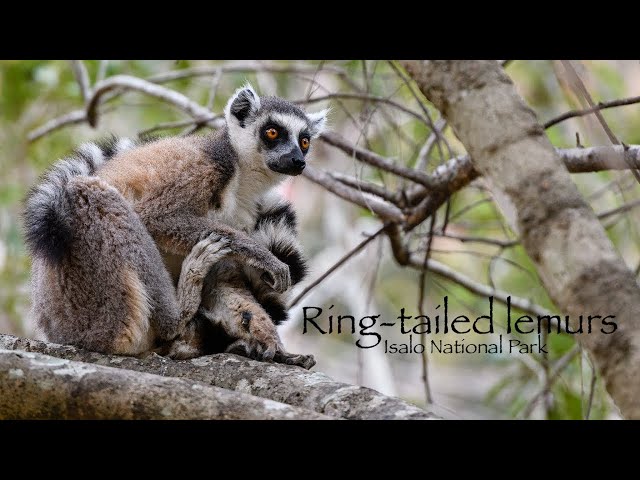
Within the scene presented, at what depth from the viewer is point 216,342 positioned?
15.3 ft

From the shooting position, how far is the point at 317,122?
6199 millimetres

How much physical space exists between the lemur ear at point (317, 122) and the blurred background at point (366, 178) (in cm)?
19

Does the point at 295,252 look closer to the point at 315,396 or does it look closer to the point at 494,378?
the point at 315,396

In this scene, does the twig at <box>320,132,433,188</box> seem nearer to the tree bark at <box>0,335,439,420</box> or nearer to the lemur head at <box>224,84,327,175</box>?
the lemur head at <box>224,84,327,175</box>

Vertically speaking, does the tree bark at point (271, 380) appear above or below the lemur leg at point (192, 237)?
below

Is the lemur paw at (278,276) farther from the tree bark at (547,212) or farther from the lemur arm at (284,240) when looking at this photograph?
the tree bark at (547,212)

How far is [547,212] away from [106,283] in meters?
2.88

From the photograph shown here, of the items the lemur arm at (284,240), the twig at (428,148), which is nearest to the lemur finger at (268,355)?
the lemur arm at (284,240)

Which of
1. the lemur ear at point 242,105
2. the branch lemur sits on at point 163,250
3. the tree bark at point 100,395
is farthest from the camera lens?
the lemur ear at point 242,105

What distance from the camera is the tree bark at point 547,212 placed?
205cm

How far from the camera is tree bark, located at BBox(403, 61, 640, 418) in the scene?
2047mm

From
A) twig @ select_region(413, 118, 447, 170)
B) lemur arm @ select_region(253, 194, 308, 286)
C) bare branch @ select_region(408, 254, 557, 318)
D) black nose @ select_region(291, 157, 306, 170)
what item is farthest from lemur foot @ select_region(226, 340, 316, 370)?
twig @ select_region(413, 118, 447, 170)

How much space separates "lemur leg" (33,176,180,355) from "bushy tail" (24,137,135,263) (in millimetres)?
49

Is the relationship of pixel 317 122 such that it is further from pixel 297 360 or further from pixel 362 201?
pixel 297 360
